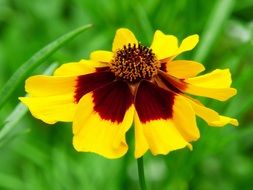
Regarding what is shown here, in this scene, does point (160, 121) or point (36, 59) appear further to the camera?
point (36, 59)

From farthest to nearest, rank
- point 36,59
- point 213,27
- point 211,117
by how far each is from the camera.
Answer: point 213,27, point 36,59, point 211,117

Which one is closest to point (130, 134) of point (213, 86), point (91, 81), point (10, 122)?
point (10, 122)

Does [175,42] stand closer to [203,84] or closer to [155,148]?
[203,84]

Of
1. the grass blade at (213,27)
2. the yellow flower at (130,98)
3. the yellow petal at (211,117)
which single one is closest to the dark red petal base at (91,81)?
the yellow flower at (130,98)

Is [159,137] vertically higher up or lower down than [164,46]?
lower down

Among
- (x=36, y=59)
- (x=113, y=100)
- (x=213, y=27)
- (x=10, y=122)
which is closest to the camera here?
(x=113, y=100)

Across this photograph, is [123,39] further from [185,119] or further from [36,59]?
[185,119]

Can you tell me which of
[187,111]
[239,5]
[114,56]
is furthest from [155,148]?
[239,5]

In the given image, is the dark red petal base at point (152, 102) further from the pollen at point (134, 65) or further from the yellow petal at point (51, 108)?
the yellow petal at point (51, 108)
